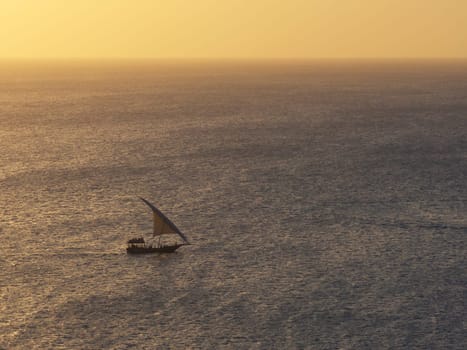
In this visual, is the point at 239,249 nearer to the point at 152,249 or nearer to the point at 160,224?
the point at 160,224

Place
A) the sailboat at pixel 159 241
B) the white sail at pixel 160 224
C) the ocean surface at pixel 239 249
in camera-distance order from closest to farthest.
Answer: the ocean surface at pixel 239 249, the sailboat at pixel 159 241, the white sail at pixel 160 224

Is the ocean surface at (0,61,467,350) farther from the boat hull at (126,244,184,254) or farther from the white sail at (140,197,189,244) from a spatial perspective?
the white sail at (140,197,189,244)

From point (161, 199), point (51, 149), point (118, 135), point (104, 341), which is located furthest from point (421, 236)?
point (118, 135)

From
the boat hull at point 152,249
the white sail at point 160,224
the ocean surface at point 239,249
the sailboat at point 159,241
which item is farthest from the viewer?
the white sail at point 160,224

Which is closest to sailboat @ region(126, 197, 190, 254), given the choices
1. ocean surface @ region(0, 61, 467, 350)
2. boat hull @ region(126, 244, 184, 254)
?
boat hull @ region(126, 244, 184, 254)

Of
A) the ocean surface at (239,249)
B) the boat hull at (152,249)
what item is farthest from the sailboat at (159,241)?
the ocean surface at (239,249)

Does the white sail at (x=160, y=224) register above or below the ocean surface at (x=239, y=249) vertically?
above

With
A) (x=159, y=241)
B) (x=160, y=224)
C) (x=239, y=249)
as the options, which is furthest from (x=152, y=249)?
(x=239, y=249)

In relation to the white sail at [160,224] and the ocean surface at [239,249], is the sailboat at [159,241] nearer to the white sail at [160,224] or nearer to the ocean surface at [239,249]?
the white sail at [160,224]
